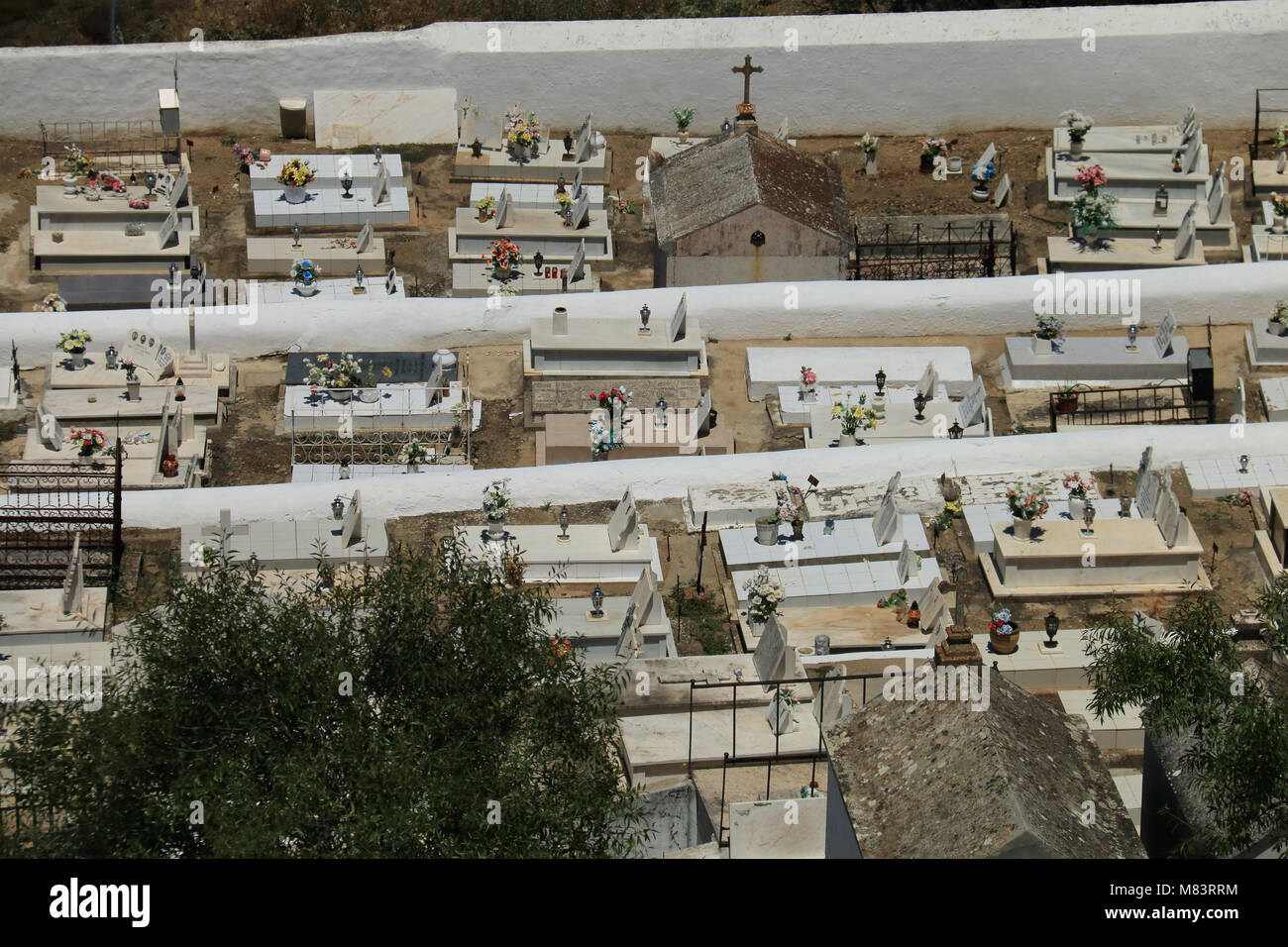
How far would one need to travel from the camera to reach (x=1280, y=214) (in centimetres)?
4047

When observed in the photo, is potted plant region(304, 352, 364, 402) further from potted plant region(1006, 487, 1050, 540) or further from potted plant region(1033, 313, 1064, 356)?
potted plant region(1033, 313, 1064, 356)

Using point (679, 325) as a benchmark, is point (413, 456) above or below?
below

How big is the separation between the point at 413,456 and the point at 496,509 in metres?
3.40

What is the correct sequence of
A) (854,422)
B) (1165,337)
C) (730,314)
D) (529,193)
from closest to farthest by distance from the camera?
(854,422) → (1165,337) → (730,314) → (529,193)

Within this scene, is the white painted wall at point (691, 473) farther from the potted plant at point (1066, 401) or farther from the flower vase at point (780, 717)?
the flower vase at point (780, 717)

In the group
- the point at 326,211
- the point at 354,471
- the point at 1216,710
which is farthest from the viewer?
the point at 326,211

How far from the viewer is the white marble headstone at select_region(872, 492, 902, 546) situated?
1231 inches

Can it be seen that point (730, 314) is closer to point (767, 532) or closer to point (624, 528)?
point (767, 532)

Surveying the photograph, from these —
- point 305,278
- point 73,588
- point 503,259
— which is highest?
point 503,259

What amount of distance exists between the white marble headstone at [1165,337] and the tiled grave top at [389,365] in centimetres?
1061

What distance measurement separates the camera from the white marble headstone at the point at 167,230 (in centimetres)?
3909

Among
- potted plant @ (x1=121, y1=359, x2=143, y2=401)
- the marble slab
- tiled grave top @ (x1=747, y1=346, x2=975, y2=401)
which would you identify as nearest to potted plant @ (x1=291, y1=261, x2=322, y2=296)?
potted plant @ (x1=121, y1=359, x2=143, y2=401)

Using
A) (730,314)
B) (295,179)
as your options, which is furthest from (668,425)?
(295,179)
